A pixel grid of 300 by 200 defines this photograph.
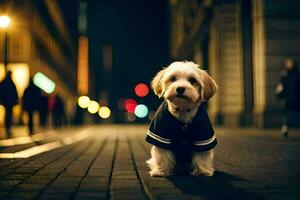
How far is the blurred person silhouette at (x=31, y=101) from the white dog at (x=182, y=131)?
1193 centimetres

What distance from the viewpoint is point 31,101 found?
17234 mm

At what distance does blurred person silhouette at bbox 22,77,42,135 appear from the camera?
56.1 feet

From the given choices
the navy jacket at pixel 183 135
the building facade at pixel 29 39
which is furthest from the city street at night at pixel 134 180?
the building facade at pixel 29 39

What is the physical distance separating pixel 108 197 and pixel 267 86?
51.7 ft

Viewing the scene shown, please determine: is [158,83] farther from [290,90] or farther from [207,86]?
[290,90]

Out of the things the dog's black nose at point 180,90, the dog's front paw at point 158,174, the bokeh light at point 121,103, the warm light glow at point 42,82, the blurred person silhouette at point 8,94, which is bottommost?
the dog's front paw at point 158,174

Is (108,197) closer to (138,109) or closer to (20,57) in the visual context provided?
(20,57)

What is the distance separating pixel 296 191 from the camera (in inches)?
177

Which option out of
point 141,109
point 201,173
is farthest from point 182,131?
point 141,109

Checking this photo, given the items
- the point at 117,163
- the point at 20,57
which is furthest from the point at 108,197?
the point at 20,57

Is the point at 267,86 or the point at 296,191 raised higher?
the point at 267,86

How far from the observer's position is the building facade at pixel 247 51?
1920 centimetres

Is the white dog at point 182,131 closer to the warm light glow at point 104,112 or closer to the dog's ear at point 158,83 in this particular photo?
the dog's ear at point 158,83

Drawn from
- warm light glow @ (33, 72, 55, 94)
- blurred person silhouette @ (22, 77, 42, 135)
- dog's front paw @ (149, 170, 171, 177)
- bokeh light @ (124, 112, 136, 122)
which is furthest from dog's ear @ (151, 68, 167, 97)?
bokeh light @ (124, 112, 136, 122)
